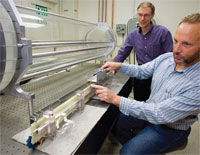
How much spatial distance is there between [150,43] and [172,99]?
1.07m

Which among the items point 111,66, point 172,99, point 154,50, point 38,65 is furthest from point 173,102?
point 154,50

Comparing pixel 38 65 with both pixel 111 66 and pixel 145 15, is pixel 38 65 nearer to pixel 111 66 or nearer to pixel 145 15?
pixel 111 66

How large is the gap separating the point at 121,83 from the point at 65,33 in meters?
0.81

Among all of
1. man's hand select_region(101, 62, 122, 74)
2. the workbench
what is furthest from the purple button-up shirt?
the workbench

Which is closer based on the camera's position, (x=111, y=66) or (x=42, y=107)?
(x=42, y=107)

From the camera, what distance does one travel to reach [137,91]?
81.0 inches

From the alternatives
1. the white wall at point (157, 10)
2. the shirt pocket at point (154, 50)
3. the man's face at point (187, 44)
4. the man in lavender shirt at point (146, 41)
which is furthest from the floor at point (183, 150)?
the white wall at point (157, 10)

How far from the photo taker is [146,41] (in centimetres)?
183

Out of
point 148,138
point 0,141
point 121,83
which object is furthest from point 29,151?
point 121,83

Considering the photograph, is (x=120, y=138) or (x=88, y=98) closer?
(x=88, y=98)

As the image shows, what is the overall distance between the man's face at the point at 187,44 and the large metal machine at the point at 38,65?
58 centimetres

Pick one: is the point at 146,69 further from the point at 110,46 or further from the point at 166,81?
the point at 110,46

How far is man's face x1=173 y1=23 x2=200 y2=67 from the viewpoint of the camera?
32.6 inches

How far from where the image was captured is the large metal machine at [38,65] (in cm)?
65
